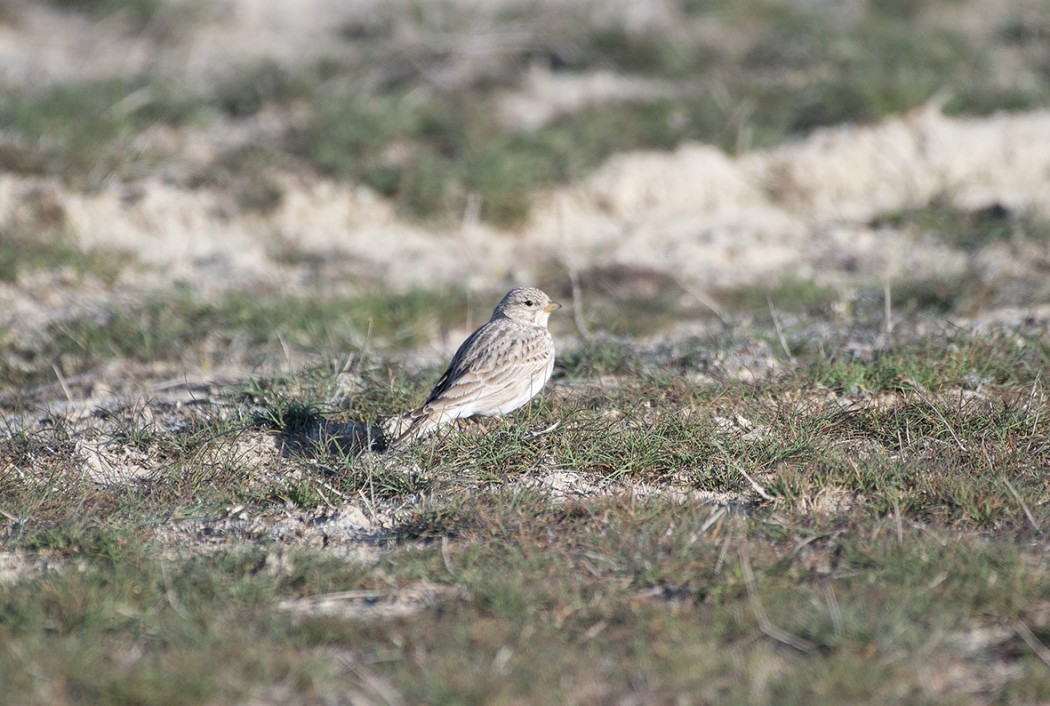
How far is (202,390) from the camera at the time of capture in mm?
6609

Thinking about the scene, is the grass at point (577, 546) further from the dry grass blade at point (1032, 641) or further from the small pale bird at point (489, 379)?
the small pale bird at point (489, 379)

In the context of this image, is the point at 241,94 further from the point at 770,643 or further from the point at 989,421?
the point at 770,643

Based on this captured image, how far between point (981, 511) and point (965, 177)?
5.90 m

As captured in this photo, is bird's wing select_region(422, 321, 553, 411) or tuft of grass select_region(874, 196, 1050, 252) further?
tuft of grass select_region(874, 196, 1050, 252)

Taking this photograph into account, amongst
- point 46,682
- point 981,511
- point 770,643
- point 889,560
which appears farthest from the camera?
point 981,511

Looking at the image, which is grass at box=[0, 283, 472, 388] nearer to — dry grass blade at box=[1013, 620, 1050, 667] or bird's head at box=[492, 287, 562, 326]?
bird's head at box=[492, 287, 562, 326]

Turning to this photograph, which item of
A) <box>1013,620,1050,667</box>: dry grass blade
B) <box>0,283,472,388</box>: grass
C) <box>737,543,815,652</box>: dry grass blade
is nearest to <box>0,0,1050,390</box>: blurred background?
<box>0,283,472,388</box>: grass

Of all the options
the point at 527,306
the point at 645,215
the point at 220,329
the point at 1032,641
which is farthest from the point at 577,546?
the point at 645,215

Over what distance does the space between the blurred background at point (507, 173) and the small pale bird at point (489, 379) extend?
5.60 ft

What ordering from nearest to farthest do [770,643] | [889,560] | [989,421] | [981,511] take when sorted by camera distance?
[770,643] → [889,560] → [981,511] → [989,421]

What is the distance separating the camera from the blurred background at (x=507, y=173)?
8250 millimetres

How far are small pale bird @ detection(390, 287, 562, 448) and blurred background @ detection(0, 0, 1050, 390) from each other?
67.2 inches

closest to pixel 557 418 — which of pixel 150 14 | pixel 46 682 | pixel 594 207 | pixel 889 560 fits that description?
pixel 889 560

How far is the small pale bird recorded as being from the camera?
223 inches
